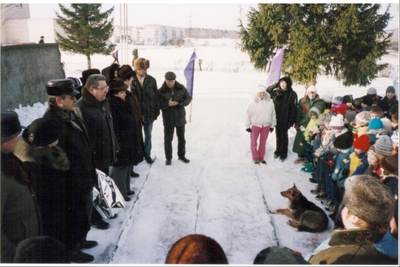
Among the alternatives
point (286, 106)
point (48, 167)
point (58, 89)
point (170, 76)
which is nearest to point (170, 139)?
point (170, 76)

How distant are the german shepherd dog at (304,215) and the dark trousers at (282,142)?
2319 millimetres

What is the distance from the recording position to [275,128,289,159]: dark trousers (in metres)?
6.64

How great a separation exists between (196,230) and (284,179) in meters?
2.32

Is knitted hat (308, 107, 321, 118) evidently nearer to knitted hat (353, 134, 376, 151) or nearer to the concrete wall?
knitted hat (353, 134, 376, 151)

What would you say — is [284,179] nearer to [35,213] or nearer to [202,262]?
[35,213]

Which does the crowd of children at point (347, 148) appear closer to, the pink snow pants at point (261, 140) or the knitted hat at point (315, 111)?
the knitted hat at point (315, 111)

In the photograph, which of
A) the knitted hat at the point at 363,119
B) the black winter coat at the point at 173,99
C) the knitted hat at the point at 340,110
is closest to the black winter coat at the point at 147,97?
the black winter coat at the point at 173,99

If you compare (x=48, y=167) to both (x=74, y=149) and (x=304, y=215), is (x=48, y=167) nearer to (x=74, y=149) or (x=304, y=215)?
(x=74, y=149)

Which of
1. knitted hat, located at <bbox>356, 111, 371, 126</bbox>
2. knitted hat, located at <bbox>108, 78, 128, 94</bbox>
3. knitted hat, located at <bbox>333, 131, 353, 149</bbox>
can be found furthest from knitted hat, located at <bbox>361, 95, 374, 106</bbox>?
knitted hat, located at <bbox>108, 78, 128, 94</bbox>

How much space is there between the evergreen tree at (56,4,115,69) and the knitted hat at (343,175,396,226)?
57.4ft

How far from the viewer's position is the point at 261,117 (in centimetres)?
636

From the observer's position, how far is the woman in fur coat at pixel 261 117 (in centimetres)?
637

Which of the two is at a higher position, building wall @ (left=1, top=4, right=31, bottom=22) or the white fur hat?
building wall @ (left=1, top=4, right=31, bottom=22)

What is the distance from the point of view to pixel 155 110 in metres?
6.25
